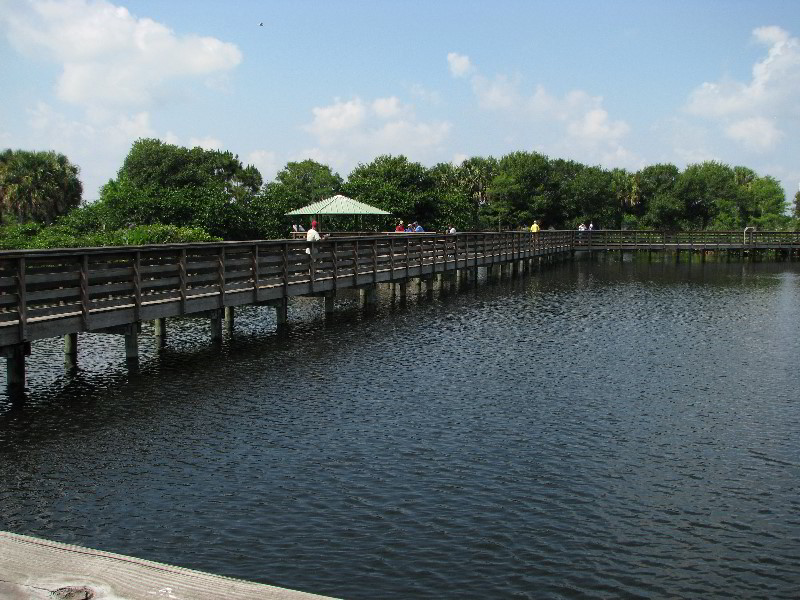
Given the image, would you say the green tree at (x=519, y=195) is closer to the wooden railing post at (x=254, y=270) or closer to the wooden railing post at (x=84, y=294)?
the wooden railing post at (x=254, y=270)

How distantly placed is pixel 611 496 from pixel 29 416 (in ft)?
34.0

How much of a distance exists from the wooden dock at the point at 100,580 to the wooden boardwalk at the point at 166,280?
14103mm

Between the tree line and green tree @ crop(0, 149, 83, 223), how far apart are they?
0.35ft

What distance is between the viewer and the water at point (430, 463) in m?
8.70

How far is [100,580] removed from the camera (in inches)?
121

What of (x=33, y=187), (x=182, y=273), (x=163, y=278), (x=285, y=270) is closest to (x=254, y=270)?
(x=285, y=270)

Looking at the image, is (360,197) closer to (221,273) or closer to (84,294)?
(221,273)

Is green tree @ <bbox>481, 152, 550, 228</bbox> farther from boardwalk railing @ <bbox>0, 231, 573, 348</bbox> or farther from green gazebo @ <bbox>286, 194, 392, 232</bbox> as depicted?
boardwalk railing @ <bbox>0, 231, 573, 348</bbox>

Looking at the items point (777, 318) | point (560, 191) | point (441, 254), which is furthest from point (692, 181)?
point (777, 318)

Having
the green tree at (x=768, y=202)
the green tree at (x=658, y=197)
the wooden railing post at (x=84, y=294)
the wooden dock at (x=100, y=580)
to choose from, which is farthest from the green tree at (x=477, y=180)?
the wooden dock at (x=100, y=580)

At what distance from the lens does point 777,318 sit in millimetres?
29172

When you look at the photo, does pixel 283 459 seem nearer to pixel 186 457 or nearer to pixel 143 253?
pixel 186 457

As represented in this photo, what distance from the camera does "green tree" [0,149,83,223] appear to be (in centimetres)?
6956

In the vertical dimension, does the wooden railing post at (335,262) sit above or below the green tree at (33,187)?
below
